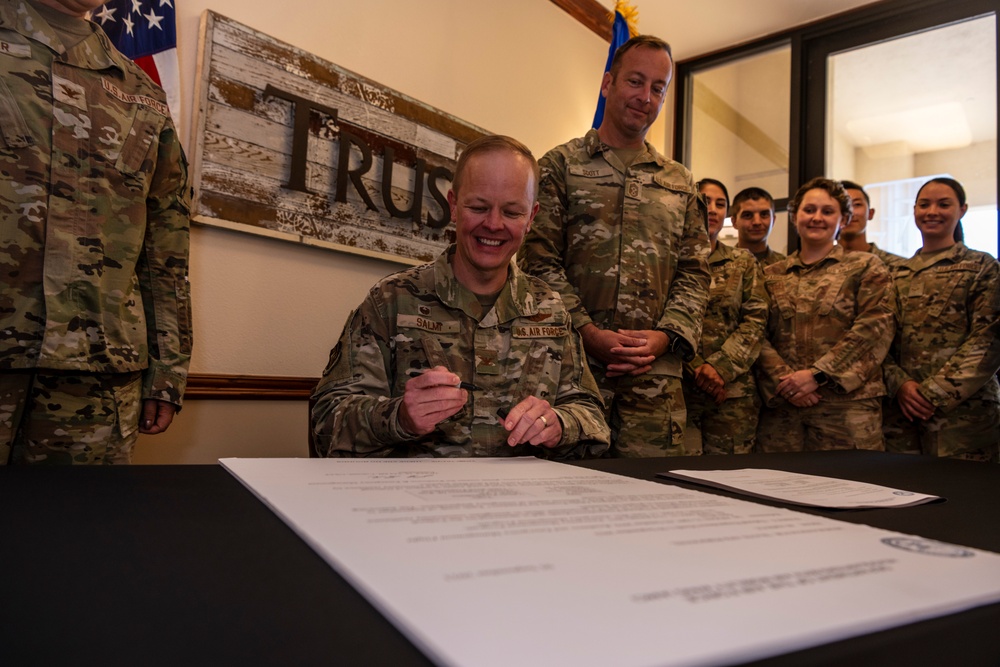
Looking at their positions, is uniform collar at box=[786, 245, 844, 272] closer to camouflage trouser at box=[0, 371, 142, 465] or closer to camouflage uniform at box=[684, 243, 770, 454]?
camouflage uniform at box=[684, 243, 770, 454]

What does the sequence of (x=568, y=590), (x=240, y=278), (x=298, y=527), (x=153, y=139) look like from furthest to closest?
1. (x=240, y=278)
2. (x=153, y=139)
3. (x=298, y=527)
4. (x=568, y=590)

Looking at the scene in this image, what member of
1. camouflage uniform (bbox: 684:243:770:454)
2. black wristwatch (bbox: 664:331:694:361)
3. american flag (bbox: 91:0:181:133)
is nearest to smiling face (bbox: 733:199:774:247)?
camouflage uniform (bbox: 684:243:770:454)

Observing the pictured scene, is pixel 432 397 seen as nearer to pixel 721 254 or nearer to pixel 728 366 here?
pixel 728 366

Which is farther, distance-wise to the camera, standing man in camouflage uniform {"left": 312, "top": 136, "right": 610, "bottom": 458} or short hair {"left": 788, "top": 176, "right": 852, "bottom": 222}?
short hair {"left": 788, "top": 176, "right": 852, "bottom": 222}

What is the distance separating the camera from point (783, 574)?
1.29ft

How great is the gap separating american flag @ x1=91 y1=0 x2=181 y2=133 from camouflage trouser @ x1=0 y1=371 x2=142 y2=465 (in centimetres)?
107

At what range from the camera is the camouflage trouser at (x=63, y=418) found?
1215 mm

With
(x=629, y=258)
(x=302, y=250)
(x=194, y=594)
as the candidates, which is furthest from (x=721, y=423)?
(x=194, y=594)

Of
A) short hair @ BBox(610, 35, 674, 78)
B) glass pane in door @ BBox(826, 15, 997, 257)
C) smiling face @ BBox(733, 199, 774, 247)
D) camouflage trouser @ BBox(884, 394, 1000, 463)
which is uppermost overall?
glass pane in door @ BBox(826, 15, 997, 257)

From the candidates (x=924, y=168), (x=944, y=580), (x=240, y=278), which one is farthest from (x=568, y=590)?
(x=924, y=168)

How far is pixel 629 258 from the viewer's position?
1.84m

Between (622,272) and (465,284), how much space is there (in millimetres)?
664

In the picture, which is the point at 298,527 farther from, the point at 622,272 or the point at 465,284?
the point at 622,272

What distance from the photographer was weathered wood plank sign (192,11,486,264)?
2.15 metres
